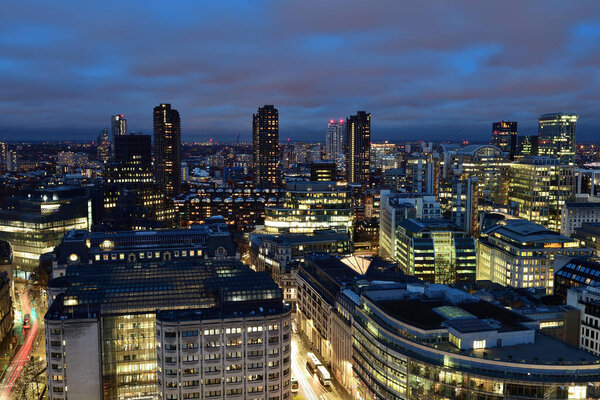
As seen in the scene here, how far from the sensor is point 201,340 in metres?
94.8

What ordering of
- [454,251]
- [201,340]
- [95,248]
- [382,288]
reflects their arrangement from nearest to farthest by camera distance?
[201,340], [382,288], [95,248], [454,251]

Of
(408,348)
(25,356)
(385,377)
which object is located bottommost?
(25,356)

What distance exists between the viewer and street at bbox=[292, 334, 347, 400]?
360 ft

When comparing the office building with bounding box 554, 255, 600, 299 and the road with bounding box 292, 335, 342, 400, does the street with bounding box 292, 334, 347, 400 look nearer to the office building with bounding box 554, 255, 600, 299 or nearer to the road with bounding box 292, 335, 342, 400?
the road with bounding box 292, 335, 342, 400

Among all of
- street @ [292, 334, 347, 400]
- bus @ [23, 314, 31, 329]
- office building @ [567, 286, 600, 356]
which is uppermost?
office building @ [567, 286, 600, 356]

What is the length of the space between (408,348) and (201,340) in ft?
110

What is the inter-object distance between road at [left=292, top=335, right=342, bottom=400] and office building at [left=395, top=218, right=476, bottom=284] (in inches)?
2340

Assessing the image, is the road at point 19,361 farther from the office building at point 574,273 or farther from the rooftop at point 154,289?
the office building at point 574,273

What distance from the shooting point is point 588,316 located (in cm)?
11581

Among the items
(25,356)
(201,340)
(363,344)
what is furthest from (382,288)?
(25,356)

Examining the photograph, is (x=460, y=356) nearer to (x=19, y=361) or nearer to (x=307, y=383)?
(x=307, y=383)

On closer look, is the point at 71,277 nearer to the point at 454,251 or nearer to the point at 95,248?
the point at 95,248

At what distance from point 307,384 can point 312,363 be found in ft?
26.0

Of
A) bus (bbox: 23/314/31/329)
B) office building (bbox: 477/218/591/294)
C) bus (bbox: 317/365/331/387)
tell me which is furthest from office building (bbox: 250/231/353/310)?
bus (bbox: 23/314/31/329)
